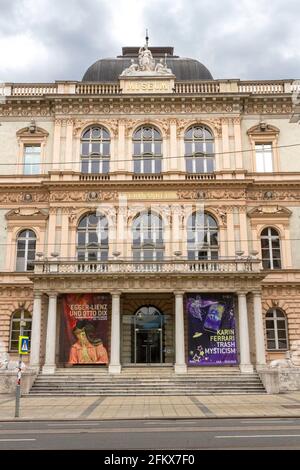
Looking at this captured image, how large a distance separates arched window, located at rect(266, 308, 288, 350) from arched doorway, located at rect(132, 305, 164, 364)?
7229 mm

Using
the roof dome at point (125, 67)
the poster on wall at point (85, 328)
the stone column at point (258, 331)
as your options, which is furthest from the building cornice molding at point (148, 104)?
the stone column at point (258, 331)

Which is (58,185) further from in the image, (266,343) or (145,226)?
(266,343)

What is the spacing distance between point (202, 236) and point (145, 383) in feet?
37.5

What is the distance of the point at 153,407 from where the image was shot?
786 inches

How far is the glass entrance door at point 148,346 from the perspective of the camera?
101 ft

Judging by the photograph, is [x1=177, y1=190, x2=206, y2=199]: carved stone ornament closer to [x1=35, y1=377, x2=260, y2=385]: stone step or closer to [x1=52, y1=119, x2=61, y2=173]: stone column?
[x1=52, y1=119, x2=61, y2=173]: stone column

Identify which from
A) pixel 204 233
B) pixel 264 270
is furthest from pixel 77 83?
pixel 264 270

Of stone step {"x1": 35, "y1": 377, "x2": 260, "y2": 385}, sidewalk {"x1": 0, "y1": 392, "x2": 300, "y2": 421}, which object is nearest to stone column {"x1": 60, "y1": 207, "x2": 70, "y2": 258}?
stone step {"x1": 35, "y1": 377, "x2": 260, "y2": 385}

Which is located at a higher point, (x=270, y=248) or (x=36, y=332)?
(x=270, y=248)

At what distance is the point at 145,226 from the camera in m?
33.1

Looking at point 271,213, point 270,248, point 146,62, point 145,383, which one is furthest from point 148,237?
point 146,62

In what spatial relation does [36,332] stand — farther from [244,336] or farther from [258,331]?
[258,331]

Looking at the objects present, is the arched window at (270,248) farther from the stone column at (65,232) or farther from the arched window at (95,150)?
the stone column at (65,232)

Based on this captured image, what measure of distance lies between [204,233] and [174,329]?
7.16 meters
